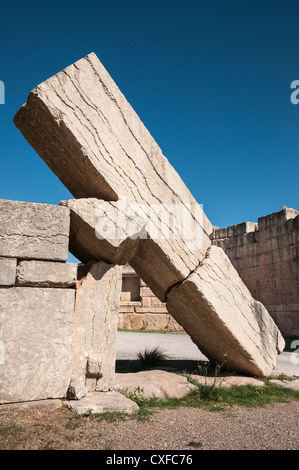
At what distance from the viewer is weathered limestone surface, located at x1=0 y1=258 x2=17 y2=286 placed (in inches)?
139

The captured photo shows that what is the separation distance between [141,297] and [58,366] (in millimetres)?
11162

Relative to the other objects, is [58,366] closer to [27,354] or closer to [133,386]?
[27,354]

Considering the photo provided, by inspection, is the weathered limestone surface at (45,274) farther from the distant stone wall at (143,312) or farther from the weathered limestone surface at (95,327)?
the distant stone wall at (143,312)

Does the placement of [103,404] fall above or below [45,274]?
below

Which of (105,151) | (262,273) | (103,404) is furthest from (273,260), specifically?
(103,404)

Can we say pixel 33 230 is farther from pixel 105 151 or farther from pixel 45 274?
pixel 105 151

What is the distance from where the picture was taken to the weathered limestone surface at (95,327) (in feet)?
12.7

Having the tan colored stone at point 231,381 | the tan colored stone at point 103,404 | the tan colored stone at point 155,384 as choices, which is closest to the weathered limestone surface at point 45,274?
the tan colored stone at point 103,404

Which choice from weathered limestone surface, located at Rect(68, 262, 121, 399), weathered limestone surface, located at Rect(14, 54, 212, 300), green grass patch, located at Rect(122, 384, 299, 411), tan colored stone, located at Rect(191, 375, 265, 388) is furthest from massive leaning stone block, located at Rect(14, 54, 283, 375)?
green grass patch, located at Rect(122, 384, 299, 411)

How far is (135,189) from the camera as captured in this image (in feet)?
14.4

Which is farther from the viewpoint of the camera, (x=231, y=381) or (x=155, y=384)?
(x=231, y=381)

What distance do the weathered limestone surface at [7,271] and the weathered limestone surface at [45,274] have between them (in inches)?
1.9

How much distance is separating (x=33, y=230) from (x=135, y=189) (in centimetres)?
127

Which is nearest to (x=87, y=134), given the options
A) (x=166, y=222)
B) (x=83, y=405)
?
(x=166, y=222)
